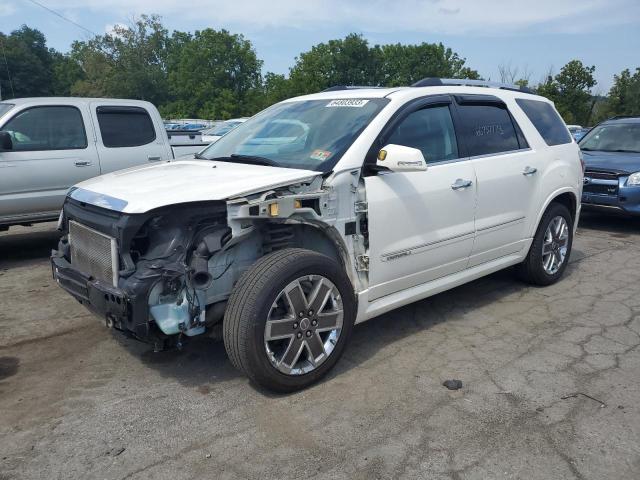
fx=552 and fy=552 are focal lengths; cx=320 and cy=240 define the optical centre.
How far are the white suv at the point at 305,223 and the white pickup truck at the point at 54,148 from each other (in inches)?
117

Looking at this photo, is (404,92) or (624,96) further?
(624,96)

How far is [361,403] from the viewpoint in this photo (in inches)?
130

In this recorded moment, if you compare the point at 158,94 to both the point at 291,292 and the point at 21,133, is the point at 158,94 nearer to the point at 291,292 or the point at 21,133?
the point at 21,133

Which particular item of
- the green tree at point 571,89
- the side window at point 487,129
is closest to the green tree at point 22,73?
the green tree at point 571,89

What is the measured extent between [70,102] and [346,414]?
5.73m

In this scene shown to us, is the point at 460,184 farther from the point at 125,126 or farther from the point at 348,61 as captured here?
the point at 348,61

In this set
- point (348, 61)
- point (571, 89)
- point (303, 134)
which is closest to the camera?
point (303, 134)

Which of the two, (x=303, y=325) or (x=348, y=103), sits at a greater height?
(x=348, y=103)

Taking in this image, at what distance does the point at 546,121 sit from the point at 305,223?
3242mm

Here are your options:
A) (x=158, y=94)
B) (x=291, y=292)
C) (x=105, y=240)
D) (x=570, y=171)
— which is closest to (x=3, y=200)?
(x=105, y=240)

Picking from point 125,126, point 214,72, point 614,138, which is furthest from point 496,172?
point 214,72

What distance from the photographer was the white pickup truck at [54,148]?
6.46 meters

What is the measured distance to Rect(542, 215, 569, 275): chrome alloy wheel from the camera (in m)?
5.42

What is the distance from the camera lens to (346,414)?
10.5 feet
